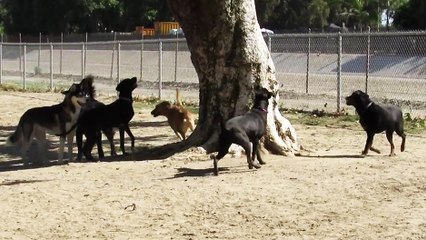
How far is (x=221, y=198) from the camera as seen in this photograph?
27.0 ft

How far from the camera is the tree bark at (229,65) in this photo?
436 inches

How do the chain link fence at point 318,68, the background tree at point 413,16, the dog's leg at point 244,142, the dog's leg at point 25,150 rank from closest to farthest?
the dog's leg at point 244,142 < the dog's leg at point 25,150 < the chain link fence at point 318,68 < the background tree at point 413,16

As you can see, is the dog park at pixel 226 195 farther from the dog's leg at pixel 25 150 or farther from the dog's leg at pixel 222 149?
the dog's leg at pixel 25 150

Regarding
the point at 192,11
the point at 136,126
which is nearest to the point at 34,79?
the point at 136,126

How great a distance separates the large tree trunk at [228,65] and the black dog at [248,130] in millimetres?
883

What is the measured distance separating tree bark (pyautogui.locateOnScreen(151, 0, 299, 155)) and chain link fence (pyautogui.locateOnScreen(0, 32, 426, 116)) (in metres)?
6.45

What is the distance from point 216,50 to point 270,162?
1.95 m

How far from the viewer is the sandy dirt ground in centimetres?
713

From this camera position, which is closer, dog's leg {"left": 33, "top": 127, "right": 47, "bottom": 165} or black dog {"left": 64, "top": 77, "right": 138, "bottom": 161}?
black dog {"left": 64, "top": 77, "right": 138, "bottom": 161}

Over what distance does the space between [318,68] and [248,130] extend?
20049 millimetres

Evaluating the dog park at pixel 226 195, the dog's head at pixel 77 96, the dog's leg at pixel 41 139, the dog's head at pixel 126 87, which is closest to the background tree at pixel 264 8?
the dog park at pixel 226 195


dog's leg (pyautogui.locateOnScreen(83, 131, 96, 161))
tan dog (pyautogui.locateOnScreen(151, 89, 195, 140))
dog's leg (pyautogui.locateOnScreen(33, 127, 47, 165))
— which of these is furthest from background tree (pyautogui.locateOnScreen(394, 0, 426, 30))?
dog's leg (pyautogui.locateOnScreen(83, 131, 96, 161))

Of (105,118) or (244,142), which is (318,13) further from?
(244,142)

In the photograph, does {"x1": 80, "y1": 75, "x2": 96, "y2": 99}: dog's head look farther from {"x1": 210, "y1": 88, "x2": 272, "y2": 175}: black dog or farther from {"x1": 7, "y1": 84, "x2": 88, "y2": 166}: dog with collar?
{"x1": 210, "y1": 88, "x2": 272, "y2": 175}: black dog
